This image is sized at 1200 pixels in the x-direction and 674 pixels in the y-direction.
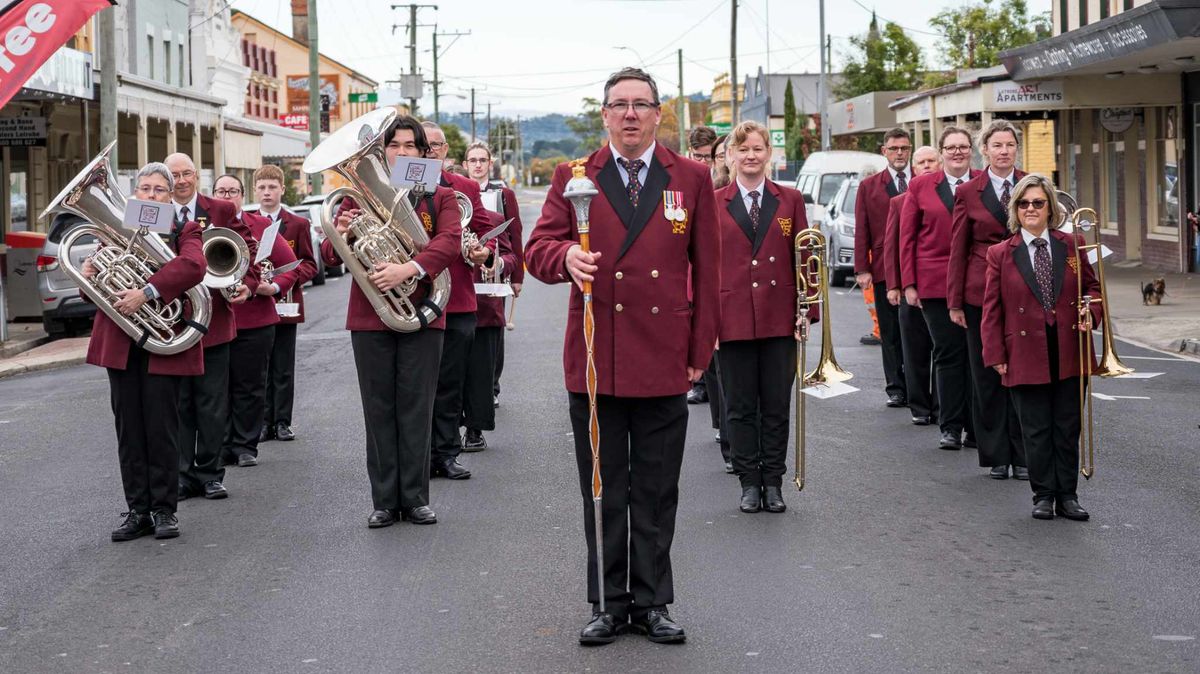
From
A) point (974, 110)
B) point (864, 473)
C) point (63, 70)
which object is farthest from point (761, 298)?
point (974, 110)

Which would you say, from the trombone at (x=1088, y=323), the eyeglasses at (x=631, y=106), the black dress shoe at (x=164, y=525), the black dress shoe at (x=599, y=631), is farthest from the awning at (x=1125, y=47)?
the black dress shoe at (x=599, y=631)

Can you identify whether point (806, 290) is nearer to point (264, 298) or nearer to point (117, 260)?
point (117, 260)

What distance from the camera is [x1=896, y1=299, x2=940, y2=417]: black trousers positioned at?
11.9 meters

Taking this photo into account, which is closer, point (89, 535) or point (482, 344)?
point (89, 535)

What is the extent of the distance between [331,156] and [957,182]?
4.84 metres

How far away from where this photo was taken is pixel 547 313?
23.8m

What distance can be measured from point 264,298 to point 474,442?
5.61ft

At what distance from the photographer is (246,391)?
10789 mm

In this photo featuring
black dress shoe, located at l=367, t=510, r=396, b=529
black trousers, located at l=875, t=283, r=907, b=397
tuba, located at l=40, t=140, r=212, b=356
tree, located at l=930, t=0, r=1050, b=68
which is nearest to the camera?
tuba, located at l=40, t=140, r=212, b=356

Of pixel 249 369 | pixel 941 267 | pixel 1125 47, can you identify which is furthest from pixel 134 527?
pixel 1125 47

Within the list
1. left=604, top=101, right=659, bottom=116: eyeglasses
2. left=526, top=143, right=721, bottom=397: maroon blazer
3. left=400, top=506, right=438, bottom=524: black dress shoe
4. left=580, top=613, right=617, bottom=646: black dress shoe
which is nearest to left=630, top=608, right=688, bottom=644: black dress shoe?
left=580, top=613, right=617, bottom=646: black dress shoe

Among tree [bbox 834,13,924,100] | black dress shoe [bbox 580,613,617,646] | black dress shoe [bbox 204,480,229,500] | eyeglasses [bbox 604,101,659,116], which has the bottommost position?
black dress shoe [bbox 580,613,617,646]

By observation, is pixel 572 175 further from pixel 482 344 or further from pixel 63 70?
pixel 63 70

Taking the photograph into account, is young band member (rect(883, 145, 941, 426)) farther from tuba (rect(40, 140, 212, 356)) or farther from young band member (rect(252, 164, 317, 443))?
tuba (rect(40, 140, 212, 356))
